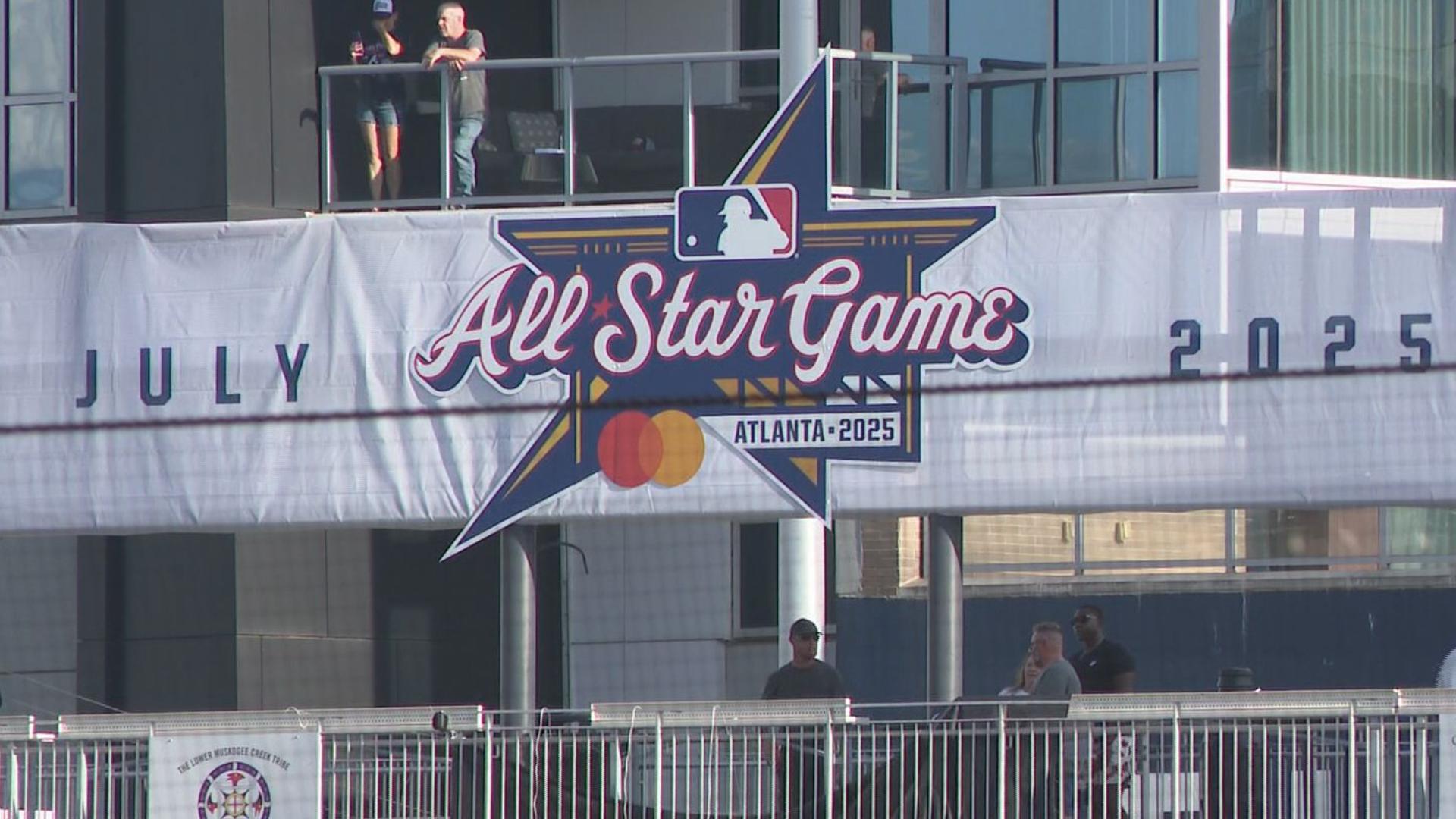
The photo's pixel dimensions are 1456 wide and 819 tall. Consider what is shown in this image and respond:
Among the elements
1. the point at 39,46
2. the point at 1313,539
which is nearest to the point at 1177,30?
the point at 1313,539

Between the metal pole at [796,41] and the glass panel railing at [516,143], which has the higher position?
the metal pole at [796,41]

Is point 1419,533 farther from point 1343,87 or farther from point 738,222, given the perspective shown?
point 738,222

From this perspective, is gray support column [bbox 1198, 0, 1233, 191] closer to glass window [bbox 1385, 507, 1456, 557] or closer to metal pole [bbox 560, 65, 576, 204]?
glass window [bbox 1385, 507, 1456, 557]

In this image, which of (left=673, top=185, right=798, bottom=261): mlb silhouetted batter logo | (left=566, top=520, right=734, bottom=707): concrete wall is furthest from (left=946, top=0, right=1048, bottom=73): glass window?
(left=673, top=185, right=798, bottom=261): mlb silhouetted batter logo

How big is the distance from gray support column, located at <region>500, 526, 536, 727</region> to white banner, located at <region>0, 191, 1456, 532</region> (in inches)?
8.1

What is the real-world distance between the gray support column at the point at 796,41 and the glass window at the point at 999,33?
1661 mm

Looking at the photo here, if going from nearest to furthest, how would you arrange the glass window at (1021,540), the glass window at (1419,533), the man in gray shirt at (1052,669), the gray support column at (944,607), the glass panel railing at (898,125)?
the man in gray shirt at (1052,669) < the gray support column at (944,607) < the glass window at (1419,533) < the glass window at (1021,540) < the glass panel railing at (898,125)

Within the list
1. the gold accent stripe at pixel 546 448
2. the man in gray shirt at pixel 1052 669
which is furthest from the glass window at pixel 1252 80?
the gold accent stripe at pixel 546 448

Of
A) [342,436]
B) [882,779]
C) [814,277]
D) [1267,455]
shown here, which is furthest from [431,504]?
[1267,455]

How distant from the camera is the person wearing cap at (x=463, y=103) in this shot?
1877 cm

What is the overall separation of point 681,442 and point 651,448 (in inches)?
6.8

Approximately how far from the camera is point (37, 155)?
20.3 meters

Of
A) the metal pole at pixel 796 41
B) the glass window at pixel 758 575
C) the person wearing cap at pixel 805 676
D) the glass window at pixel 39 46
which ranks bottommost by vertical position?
the person wearing cap at pixel 805 676

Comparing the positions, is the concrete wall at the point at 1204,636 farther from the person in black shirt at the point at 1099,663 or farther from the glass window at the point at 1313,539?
the person in black shirt at the point at 1099,663
